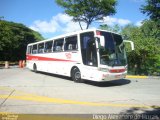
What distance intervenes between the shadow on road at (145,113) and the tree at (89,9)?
29.3m

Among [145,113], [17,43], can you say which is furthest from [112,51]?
[17,43]

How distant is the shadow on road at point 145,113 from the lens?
26.6ft

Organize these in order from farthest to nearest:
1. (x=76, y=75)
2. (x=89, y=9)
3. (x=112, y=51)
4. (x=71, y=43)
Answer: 1. (x=89, y=9)
2. (x=71, y=43)
3. (x=76, y=75)
4. (x=112, y=51)

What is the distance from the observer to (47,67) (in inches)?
825

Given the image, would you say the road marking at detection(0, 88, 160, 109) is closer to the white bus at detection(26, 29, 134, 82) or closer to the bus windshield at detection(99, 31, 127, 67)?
the white bus at detection(26, 29, 134, 82)

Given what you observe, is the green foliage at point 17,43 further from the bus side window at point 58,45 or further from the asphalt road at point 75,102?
the asphalt road at point 75,102

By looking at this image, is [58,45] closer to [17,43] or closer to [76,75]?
[76,75]

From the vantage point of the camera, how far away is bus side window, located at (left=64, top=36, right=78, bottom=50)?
16666mm

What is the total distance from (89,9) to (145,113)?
3022 cm

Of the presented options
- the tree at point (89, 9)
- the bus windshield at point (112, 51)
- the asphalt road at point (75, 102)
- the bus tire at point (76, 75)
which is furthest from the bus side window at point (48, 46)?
the tree at point (89, 9)

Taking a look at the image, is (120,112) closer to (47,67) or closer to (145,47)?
(47,67)

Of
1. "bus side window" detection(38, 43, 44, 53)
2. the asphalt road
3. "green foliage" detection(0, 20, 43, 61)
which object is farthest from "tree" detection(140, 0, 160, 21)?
"green foliage" detection(0, 20, 43, 61)

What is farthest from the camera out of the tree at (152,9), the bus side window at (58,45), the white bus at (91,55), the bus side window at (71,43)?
the tree at (152,9)

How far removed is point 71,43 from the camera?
17156 mm
